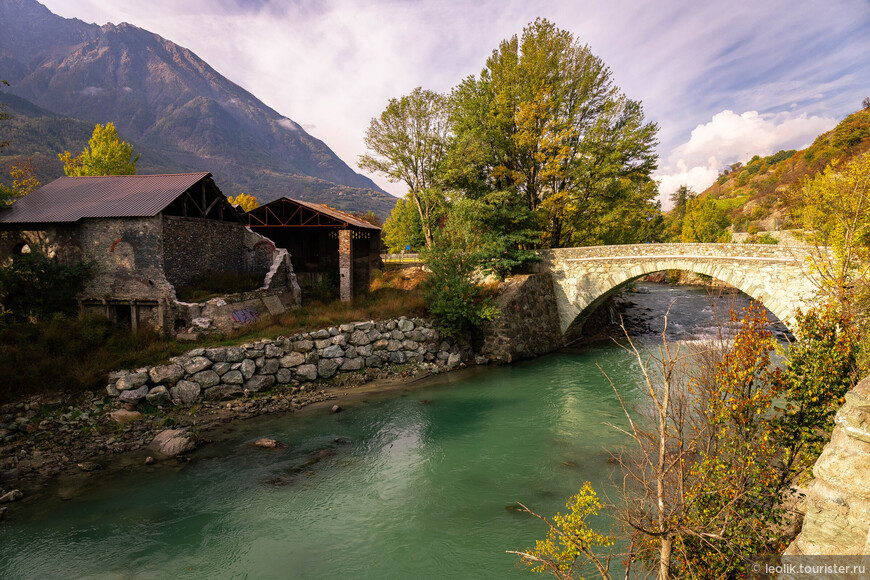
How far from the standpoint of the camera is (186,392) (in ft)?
49.5

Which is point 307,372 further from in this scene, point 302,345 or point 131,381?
point 131,381

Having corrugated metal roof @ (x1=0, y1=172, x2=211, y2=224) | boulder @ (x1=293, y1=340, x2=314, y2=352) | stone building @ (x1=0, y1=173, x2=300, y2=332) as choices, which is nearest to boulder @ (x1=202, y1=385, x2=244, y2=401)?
boulder @ (x1=293, y1=340, x2=314, y2=352)

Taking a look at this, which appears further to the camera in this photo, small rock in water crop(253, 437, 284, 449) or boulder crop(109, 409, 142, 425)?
boulder crop(109, 409, 142, 425)

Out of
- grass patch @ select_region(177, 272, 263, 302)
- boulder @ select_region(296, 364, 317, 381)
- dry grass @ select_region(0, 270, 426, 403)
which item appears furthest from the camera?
grass patch @ select_region(177, 272, 263, 302)

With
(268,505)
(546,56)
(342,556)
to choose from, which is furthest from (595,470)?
(546,56)

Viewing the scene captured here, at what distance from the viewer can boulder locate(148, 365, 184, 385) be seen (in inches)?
586

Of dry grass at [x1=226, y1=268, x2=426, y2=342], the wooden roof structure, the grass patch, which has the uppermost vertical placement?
the wooden roof structure

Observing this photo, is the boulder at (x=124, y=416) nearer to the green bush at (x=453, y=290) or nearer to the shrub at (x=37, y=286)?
the shrub at (x=37, y=286)

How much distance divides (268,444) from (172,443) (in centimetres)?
296

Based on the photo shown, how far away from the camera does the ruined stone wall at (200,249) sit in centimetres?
1772

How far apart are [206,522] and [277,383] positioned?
307 inches

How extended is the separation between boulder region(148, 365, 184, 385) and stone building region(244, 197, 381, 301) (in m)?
10.2

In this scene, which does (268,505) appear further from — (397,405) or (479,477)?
(397,405)

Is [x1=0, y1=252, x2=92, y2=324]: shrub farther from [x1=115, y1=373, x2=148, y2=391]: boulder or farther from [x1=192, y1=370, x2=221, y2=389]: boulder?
[x1=192, y1=370, x2=221, y2=389]: boulder
